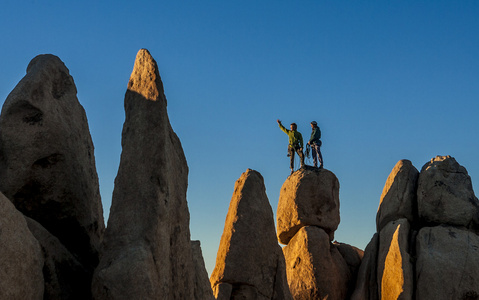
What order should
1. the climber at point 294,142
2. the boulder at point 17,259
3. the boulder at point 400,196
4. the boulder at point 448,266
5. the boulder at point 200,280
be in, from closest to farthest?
the boulder at point 17,259 → the boulder at point 200,280 → the boulder at point 448,266 → the boulder at point 400,196 → the climber at point 294,142

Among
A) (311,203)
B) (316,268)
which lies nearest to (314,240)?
(316,268)

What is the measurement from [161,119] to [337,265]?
12460mm

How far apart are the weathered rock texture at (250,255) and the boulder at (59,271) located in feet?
16.1

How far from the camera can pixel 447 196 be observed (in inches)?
757

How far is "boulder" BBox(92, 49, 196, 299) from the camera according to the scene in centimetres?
816

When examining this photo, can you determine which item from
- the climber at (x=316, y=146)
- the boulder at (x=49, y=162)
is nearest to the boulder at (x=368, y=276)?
the climber at (x=316, y=146)

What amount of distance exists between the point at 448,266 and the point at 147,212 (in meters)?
11.6

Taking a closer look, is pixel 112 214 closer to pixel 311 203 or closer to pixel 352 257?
pixel 311 203

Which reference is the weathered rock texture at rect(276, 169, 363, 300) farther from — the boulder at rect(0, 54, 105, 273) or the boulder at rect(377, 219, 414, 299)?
the boulder at rect(0, 54, 105, 273)

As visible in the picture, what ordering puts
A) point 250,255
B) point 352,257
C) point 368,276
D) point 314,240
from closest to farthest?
1. point 250,255
2. point 368,276
3. point 314,240
4. point 352,257

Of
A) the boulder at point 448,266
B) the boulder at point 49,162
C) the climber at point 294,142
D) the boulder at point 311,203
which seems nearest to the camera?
the boulder at point 49,162

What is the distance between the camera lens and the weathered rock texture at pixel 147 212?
8.16 metres

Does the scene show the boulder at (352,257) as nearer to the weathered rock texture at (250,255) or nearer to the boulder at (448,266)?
the boulder at (448,266)

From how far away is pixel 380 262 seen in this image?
19047 millimetres
